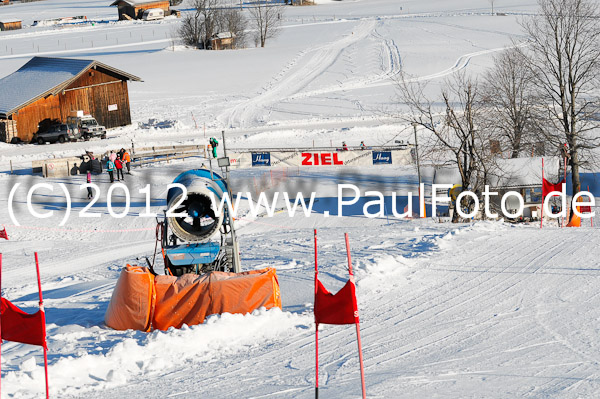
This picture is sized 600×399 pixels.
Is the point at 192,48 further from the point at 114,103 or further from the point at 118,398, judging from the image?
the point at 118,398

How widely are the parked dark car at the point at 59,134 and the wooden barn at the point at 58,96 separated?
1.39 meters

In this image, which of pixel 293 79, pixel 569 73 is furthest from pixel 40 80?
pixel 569 73

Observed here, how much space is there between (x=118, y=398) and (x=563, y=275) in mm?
8937

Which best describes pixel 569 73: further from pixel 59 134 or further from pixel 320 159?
pixel 59 134

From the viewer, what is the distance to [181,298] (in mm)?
12125

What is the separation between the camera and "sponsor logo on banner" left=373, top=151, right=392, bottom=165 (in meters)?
31.8

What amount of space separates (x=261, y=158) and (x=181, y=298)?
20.7 meters

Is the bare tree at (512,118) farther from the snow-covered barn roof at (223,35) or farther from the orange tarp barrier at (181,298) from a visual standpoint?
the snow-covered barn roof at (223,35)

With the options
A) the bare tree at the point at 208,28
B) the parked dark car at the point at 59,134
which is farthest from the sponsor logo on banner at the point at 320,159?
the bare tree at the point at 208,28

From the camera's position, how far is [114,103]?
46.9 meters

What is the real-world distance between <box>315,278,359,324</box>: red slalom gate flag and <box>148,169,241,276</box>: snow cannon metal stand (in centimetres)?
421

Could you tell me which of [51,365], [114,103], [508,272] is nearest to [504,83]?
[508,272]

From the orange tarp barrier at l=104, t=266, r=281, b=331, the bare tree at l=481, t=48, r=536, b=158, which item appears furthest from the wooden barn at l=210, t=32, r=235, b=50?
the orange tarp barrier at l=104, t=266, r=281, b=331

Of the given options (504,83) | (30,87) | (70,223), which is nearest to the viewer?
(70,223)
